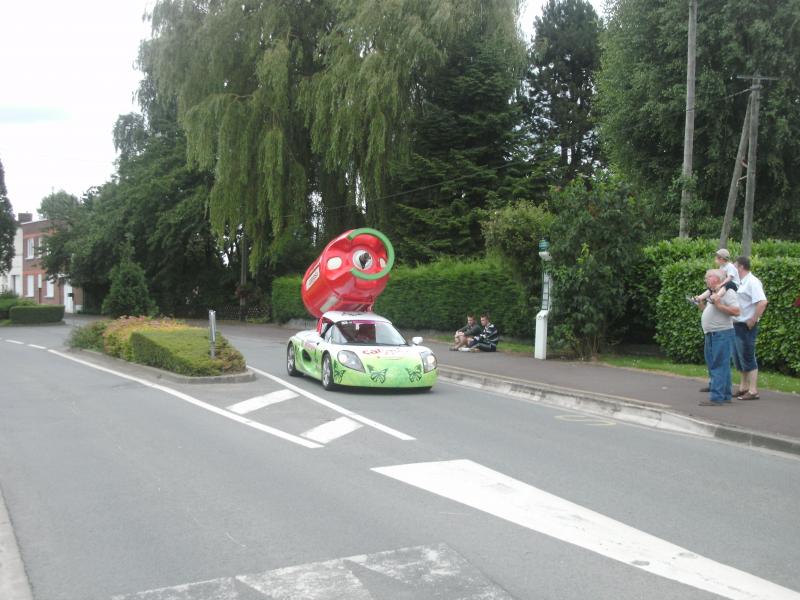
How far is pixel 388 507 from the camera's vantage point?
6.21m

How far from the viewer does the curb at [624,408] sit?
8883 millimetres

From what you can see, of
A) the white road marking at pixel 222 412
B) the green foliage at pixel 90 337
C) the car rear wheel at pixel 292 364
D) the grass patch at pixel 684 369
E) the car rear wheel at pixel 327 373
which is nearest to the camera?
the white road marking at pixel 222 412

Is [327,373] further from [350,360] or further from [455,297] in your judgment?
[455,297]

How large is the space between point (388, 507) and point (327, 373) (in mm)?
7389

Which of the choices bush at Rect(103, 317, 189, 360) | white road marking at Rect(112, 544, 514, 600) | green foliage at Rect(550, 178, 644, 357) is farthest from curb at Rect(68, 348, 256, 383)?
white road marking at Rect(112, 544, 514, 600)

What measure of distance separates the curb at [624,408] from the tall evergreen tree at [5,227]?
49.2 metres

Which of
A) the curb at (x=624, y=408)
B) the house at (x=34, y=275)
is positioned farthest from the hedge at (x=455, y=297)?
the house at (x=34, y=275)

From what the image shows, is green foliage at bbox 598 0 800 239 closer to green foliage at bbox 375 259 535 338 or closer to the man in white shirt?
green foliage at bbox 375 259 535 338

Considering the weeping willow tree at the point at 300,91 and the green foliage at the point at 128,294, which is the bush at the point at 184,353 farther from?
the weeping willow tree at the point at 300,91

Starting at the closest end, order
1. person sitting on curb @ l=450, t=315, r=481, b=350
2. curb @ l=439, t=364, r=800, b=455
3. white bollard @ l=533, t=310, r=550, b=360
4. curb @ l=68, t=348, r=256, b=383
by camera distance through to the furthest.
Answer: curb @ l=439, t=364, r=800, b=455
curb @ l=68, t=348, r=256, b=383
white bollard @ l=533, t=310, r=550, b=360
person sitting on curb @ l=450, t=315, r=481, b=350

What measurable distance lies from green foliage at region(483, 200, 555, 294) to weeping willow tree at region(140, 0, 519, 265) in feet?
41.9

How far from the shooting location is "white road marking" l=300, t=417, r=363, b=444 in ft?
30.3

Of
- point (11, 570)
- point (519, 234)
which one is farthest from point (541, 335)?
point (11, 570)

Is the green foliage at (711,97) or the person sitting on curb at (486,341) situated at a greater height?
the green foliage at (711,97)
